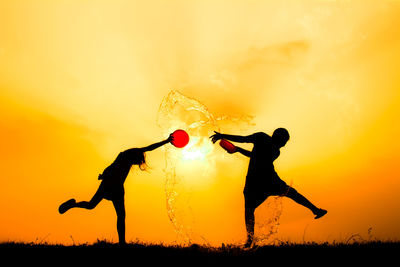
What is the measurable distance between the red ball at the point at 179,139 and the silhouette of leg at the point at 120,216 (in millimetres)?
1974

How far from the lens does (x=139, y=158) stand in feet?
30.4

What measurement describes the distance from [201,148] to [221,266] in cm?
476

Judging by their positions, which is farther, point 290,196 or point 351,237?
point 290,196

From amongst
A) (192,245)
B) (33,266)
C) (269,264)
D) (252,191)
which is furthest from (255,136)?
(33,266)

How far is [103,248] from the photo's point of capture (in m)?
7.79

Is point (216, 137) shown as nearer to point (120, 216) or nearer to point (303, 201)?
point (303, 201)

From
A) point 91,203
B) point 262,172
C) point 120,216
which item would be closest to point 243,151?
point 262,172

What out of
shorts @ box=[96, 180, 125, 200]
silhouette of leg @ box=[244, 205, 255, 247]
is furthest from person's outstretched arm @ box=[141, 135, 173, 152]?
silhouette of leg @ box=[244, 205, 255, 247]

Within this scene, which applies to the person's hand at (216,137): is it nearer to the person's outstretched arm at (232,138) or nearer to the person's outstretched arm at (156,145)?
the person's outstretched arm at (232,138)

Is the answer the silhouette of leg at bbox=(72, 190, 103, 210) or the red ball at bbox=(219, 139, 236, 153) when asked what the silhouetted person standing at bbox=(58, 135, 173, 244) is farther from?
the red ball at bbox=(219, 139, 236, 153)

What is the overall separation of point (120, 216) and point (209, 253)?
2.88 metres

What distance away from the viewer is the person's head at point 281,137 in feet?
28.8

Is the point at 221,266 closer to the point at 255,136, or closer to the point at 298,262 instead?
the point at 298,262

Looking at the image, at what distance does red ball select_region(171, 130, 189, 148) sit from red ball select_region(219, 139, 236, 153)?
0.93 m
